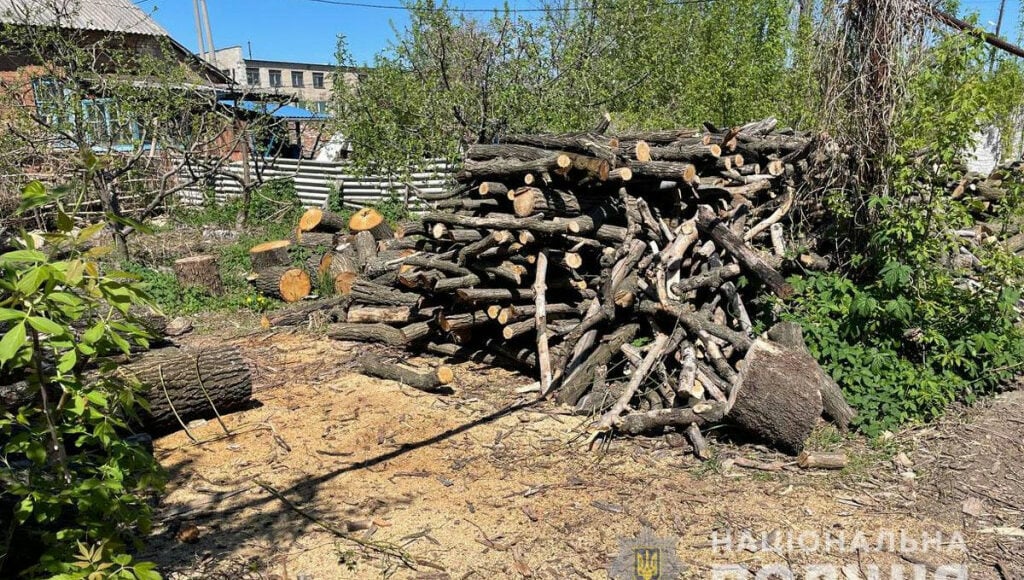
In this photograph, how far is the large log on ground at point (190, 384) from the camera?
19.0 ft

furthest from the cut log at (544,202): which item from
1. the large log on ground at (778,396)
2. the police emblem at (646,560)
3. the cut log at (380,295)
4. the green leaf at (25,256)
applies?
the green leaf at (25,256)

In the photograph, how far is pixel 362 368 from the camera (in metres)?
7.52

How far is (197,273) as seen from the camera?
10.2 meters

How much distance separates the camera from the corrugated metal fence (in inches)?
559

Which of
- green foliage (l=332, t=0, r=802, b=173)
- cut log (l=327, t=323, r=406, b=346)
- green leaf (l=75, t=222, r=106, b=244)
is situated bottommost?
cut log (l=327, t=323, r=406, b=346)

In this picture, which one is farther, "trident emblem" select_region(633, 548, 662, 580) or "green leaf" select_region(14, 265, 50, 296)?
"trident emblem" select_region(633, 548, 662, 580)

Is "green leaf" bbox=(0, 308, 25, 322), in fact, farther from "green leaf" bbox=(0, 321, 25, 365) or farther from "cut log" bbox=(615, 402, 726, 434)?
"cut log" bbox=(615, 402, 726, 434)

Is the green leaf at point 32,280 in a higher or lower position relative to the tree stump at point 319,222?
higher

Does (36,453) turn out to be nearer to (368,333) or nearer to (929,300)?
(368,333)

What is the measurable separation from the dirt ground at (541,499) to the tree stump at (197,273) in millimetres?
4533

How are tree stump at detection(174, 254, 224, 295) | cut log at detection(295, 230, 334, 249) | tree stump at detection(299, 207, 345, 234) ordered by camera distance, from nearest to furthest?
tree stump at detection(174, 254, 224, 295) < cut log at detection(295, 230, 334, 249) < tree stump at detection(299, 207, 345, 234)

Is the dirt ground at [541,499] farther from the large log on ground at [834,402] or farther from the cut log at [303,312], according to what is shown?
the cut log at [303,312]

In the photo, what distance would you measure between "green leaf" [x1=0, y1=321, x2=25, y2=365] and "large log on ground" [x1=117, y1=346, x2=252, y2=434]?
11.5 ft

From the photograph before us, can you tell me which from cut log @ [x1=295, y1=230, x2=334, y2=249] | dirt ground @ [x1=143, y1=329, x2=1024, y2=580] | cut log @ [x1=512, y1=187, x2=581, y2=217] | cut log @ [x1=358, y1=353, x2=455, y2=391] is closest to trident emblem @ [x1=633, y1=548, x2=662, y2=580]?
dirt ground @ [x1=143, y1=329, x2=1024, y2=580]
